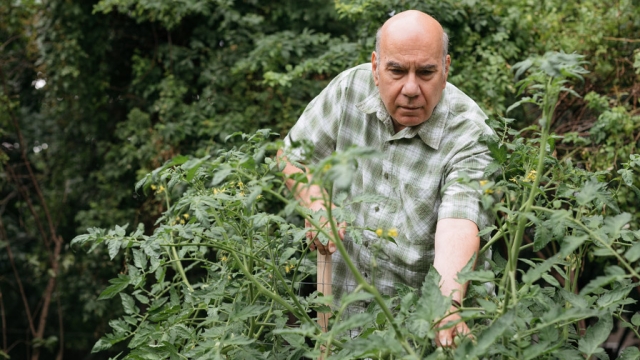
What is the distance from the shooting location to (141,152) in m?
4.95

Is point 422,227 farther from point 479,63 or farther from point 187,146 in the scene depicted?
point 187,146

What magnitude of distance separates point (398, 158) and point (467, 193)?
1.45 ft

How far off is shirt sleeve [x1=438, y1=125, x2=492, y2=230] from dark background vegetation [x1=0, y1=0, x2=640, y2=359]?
1.77 metres

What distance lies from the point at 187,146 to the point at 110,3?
998mm

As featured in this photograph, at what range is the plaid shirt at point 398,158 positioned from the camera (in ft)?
7.87

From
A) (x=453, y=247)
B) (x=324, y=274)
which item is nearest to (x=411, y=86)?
(x=453, y=247)

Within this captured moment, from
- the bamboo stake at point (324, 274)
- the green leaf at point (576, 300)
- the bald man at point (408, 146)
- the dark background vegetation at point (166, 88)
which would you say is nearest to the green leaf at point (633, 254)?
the green leaf at point (576, 300)

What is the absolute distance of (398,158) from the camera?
2.52m

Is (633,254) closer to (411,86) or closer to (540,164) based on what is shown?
(540,164)

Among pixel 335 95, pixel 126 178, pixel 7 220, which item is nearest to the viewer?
pixel 335 95

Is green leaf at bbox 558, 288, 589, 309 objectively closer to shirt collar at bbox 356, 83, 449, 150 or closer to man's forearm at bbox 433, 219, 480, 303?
man's forearm at bbox 433, 219, 480, 303

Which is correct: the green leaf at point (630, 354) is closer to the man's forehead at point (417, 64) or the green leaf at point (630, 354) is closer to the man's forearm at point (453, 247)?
the man's forearm at point (453, 247)

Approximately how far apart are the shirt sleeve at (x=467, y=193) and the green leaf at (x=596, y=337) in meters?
0.49

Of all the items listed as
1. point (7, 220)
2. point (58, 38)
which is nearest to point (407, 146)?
point (58, 38)
